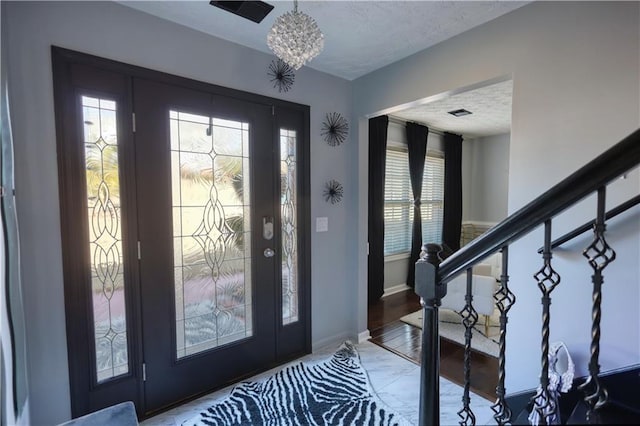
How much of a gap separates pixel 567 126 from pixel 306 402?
93.5 inches

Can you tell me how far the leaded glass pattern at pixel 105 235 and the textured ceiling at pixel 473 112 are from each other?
233 centimetres

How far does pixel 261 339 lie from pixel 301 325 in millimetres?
403

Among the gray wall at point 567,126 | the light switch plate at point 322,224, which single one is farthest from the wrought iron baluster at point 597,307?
the light switch plate at point 322,224

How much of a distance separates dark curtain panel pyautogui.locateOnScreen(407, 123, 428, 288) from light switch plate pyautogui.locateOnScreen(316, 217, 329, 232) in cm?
221

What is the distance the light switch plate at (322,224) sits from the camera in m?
2.81

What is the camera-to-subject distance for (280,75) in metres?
2.49

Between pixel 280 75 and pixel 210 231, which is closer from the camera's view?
pixel 210 231

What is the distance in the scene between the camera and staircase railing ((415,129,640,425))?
727 millimetres

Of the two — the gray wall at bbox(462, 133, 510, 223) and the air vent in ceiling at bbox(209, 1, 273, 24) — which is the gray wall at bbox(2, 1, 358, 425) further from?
the gray wall at bbox(462, 133, 510, 223)

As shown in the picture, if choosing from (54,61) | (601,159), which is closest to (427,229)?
(601,159)

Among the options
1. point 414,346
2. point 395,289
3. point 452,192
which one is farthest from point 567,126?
point 452,192

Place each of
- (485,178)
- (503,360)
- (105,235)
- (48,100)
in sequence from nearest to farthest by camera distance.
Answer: (503,360), (48,100), (105,235), (485,178)

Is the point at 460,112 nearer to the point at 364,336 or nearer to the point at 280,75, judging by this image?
the point at 280,75

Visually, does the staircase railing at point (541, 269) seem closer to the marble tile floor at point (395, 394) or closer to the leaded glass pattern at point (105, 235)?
the marble tile floor at point (395, 394)
